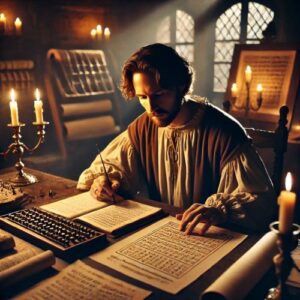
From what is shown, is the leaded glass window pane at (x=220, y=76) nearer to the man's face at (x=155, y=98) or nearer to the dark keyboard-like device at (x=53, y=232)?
the man's face at (x=155, y=98)

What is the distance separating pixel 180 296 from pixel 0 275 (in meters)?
0.56

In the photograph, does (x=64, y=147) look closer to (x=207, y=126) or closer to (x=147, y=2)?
(x=207, y=126)

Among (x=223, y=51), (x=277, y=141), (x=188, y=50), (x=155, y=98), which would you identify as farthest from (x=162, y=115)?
(x=188, y=50)

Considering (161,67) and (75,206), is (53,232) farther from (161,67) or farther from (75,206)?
(161,67)

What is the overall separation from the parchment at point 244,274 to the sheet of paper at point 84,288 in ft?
0.75

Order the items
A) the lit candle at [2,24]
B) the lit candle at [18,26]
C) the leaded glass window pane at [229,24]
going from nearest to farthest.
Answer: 1. the lit candle at [2,24]
2. the lit candle at [18,26]
3. the leaded glass window pane at [229,24]

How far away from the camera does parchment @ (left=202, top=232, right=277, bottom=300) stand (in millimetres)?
1029

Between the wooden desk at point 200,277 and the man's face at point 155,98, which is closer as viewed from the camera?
the wooden desk at point 200,277

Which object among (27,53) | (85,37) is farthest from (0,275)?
(85,37)

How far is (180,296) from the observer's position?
1154mm

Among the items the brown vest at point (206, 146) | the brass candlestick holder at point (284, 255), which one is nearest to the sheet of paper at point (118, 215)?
the brown vest at point (206, 146)

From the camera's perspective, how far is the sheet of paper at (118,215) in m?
1.65

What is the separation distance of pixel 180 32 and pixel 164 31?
37cm

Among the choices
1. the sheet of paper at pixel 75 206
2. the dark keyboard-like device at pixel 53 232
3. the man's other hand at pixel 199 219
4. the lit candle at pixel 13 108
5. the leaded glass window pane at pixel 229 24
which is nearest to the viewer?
the dark keyboard-like device at pixel 53 232
